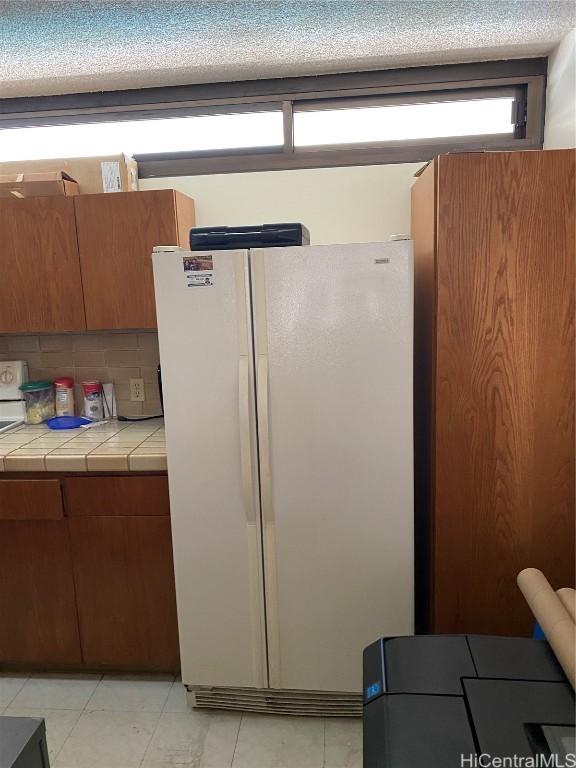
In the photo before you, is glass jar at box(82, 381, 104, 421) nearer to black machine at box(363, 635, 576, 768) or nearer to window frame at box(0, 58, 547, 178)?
window frame at box(0, 58, 547, 178)

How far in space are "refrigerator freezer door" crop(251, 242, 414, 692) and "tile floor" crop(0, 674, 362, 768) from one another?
167mm

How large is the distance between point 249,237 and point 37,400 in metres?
1.44

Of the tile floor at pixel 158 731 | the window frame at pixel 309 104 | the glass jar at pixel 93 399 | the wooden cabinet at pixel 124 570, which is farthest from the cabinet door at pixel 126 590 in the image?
the window frame at pixel 309 104

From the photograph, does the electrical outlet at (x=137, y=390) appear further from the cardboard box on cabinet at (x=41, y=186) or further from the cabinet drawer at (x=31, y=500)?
the cardboard box on cabinet at (x=41, y=186)

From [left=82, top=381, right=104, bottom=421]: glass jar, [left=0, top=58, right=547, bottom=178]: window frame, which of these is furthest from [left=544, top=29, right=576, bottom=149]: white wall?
[left=82, top=381, right=104, bottom=421]: glass jar

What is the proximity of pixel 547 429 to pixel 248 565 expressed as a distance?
3.76ft

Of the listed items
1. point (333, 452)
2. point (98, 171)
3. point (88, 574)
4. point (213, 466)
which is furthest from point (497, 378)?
point (98, 171)

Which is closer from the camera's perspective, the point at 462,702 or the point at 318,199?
the point at 462,702

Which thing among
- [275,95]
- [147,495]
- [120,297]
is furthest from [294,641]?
[275,95]

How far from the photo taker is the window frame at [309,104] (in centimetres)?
242

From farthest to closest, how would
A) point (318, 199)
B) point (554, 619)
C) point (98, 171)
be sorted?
point (318, 199), point (98, 171), point (554, 619)

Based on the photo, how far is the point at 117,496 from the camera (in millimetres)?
2100

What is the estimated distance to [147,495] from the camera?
2.08 m

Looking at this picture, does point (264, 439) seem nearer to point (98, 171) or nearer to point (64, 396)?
point (64, 396)
